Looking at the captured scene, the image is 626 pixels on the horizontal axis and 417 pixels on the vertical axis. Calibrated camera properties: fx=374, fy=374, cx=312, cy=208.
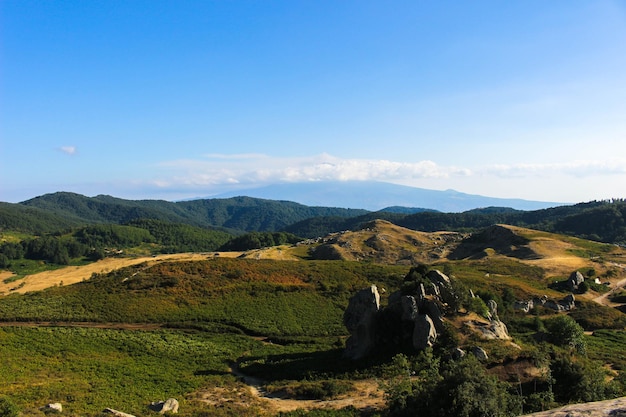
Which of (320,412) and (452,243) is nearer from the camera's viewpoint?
(320,412)

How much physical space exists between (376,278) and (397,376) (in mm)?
39566

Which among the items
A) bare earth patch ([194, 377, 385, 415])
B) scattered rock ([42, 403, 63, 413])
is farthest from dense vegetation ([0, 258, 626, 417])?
scattered rock ([42, 403, 63, 413])

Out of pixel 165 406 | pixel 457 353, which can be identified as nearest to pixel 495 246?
pixel 457 353

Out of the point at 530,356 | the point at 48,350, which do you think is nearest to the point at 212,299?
the point at 48,350

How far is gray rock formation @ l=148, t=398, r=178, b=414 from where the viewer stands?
91.1 ft

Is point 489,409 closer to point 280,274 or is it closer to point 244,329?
point 244,329

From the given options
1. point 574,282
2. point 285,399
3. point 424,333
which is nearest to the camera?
point 285,399

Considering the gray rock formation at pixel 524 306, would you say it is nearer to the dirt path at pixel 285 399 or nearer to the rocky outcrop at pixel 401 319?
the rocky outcrop at pixel 401 319

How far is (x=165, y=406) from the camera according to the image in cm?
2798

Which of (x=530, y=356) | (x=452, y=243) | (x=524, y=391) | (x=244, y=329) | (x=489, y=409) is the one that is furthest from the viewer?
(x=452, y=243)

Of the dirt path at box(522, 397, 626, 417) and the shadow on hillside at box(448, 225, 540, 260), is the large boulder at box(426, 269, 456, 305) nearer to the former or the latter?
the dirt path at box(522, 397, 626, 417)

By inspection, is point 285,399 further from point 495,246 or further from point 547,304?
point 495,246

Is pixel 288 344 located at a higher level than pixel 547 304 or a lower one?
lower

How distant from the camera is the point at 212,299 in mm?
61312
